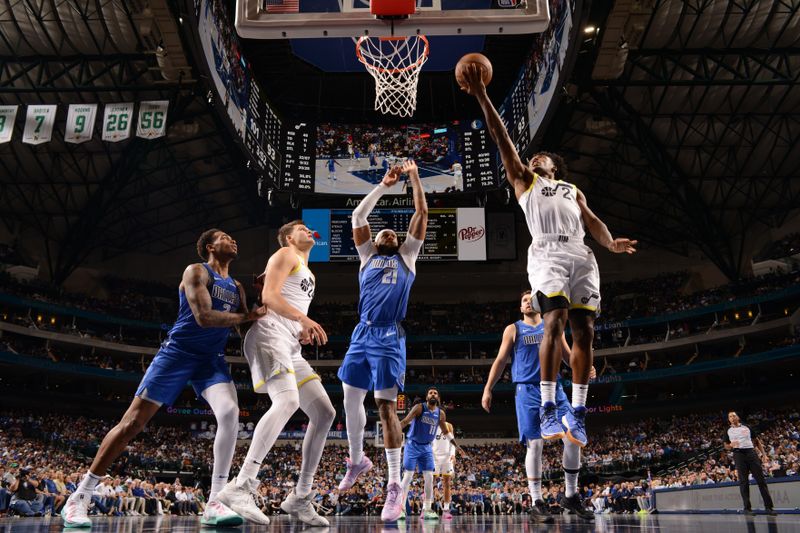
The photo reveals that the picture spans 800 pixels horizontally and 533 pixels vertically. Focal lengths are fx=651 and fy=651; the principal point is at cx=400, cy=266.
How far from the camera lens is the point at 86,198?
107 feet

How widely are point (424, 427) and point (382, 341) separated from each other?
5.63 metres

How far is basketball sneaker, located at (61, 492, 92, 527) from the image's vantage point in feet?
16.7

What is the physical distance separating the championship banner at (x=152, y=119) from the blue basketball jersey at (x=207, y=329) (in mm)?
16045

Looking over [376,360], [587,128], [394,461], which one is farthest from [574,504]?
[587,128]

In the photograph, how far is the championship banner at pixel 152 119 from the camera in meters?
20.0

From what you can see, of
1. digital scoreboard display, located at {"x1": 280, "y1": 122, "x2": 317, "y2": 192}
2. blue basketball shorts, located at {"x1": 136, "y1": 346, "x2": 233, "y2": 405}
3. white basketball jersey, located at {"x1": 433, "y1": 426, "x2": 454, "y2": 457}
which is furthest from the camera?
digital scoreboard display, located at {"x1": 280, "y1": 122, "x2": 317, "y2": 192}

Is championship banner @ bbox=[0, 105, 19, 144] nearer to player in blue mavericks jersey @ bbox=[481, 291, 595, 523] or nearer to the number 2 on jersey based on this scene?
the number 2 on jersey

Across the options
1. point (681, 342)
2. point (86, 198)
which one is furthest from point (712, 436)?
point (86, 198)

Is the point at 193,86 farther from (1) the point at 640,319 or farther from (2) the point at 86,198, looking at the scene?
(1) the point at 640,319

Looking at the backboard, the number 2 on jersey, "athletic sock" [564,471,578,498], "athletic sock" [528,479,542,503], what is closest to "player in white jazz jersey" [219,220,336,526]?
the number 2 on jersey

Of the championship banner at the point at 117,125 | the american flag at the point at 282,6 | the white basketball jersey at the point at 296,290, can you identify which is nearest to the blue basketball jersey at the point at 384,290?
the white basketball jersey at the point at 296,290

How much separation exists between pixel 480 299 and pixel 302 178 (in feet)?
65.7

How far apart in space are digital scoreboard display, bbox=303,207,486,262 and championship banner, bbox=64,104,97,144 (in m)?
8.09

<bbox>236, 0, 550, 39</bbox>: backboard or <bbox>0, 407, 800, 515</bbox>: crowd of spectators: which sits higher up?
<bbox>236, 0, 550, 39</bbox>: backboard
